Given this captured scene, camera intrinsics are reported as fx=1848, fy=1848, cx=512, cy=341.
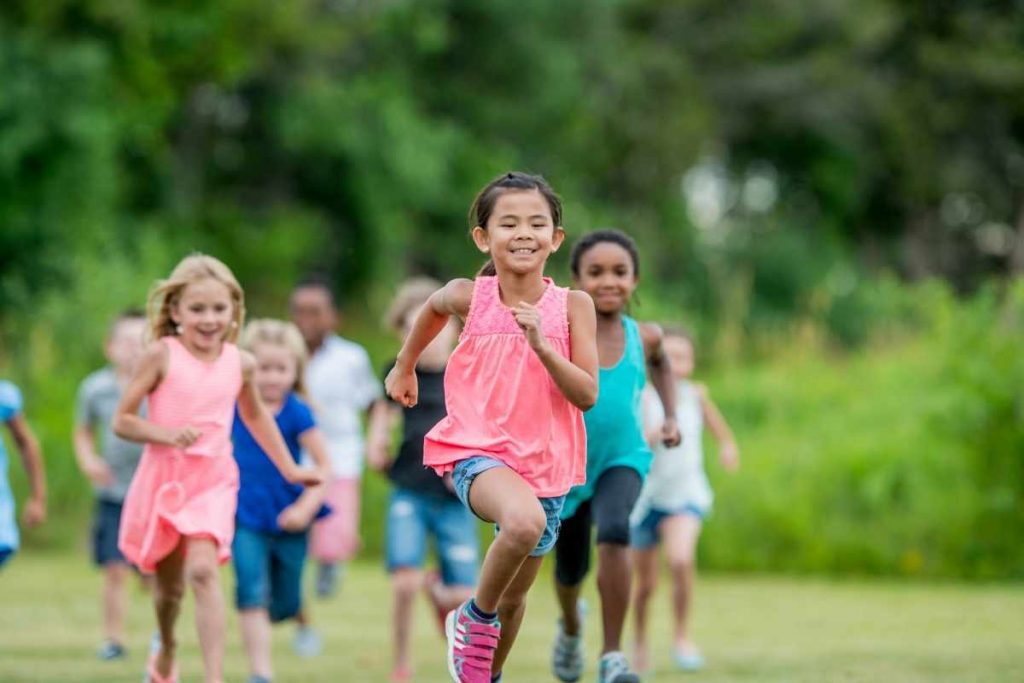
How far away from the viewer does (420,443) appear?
362 inches

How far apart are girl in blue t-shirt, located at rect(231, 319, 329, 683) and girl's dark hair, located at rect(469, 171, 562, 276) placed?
7.29 feet

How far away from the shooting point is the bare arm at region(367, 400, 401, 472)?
9.77 metres

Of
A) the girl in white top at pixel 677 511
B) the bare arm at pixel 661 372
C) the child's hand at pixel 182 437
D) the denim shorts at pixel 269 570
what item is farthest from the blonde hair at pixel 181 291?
the girl in white top at pixel 677 511

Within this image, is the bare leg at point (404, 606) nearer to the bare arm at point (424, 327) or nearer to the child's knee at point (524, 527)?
the bare arm at point (424, 327)

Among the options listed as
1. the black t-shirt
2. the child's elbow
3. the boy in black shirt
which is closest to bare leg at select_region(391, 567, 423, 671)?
the boy in black shirt

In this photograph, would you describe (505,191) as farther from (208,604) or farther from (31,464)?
(31,464)

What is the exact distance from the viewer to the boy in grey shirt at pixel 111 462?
10.1 meters

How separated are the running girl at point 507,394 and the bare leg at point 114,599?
13.1 feet

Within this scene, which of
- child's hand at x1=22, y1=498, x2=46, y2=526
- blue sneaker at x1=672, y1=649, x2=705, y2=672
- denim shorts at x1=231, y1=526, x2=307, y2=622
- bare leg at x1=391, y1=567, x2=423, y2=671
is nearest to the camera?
child's hand at x1=22, y1=498, x2=46, y2=526

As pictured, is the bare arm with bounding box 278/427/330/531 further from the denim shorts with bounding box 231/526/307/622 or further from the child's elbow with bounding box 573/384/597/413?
the child's elbow with bounding box 573/384/597/413

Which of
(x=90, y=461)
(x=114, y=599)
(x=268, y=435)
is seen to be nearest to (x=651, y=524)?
(x=268, y=435)

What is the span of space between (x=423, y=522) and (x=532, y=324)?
11.0ft

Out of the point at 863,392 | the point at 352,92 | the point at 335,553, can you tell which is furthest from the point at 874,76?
the point at 335,553

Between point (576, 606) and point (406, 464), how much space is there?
1.57 meters
